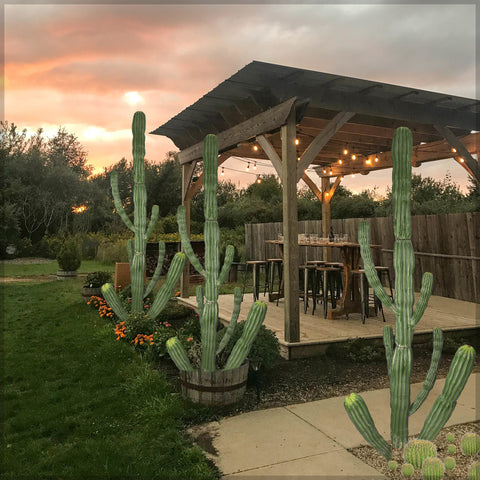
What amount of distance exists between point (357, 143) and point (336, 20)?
3.78 m

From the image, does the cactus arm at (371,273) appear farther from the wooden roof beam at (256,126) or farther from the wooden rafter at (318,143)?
the wooden roof beam at (256,126)

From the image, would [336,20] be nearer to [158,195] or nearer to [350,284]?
[350,284]

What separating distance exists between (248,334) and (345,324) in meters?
2.87

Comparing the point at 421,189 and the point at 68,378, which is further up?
the point at 421,189

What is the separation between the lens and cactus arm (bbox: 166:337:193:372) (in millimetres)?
3303

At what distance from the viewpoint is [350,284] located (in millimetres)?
6391

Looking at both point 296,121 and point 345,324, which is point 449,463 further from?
point 296,121

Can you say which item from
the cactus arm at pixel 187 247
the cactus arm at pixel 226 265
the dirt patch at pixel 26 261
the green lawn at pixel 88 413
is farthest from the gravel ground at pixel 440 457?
the dirt patch at pixel 26 261

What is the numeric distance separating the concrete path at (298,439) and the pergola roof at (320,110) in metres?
3.43

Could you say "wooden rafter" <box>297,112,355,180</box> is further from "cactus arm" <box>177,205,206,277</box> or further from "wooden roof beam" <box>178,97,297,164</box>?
"cactus arm" <box>177,205,206,277</box>

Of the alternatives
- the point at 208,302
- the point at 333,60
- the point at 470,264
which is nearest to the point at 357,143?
the point at 333,60

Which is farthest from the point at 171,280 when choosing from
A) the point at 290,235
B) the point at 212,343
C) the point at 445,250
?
the point at 445,250

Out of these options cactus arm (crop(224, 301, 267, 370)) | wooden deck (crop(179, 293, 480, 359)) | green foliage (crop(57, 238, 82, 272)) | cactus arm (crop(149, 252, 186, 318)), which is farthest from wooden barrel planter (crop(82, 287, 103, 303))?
cactus arm (crop(224, 301, 267, 370))

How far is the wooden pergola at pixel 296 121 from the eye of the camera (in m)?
4.85
